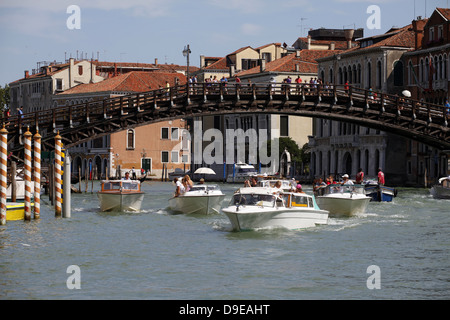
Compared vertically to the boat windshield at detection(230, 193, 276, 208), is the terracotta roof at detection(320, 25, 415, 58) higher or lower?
higher

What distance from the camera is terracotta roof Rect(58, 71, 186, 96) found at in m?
83.6

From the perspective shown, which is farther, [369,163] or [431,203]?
[369,163]

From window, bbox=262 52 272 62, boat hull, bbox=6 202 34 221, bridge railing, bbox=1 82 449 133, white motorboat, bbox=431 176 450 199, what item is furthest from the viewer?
window, bbox=262 52 272 62

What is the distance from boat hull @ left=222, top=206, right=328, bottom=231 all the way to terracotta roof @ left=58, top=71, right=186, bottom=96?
58.7m

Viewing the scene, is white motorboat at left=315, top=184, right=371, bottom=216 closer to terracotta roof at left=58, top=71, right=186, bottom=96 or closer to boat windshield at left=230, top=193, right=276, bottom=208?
boat windshield at left=230, top=193, right=276, bottom=208

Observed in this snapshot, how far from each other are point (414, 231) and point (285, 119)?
1940 inches

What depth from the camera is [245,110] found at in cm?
4119

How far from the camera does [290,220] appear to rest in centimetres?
2502

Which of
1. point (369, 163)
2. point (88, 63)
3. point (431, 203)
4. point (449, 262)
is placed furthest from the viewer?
point (88, 63)

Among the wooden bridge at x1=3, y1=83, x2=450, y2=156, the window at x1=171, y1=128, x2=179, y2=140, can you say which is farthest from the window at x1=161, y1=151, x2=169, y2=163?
the wooden bridge at x1=3, y1=83, x2=450, y2=156

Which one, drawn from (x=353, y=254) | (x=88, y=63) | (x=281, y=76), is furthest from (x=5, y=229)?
(x=88, y=63)

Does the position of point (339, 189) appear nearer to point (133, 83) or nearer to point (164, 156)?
point (133, 83)

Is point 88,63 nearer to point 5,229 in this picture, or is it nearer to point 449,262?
point 5,229

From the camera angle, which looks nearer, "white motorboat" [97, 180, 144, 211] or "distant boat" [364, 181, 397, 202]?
"white motorboat" [97, 180, 144, 211]
